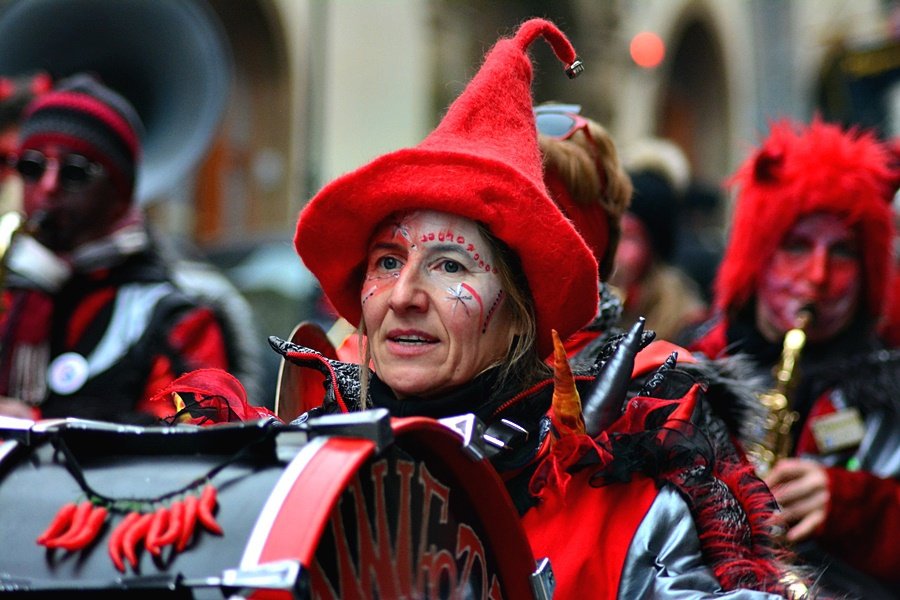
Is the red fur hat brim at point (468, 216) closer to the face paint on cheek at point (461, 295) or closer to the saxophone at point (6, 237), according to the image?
the face paint on cheek at point (461, 295)

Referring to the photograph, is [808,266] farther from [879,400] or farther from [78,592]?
[78,592]

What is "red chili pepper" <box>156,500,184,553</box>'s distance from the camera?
161 cm

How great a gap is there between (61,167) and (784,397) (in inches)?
103

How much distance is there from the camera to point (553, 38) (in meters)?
2.69

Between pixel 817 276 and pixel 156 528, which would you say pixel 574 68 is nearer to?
pixel 156 528

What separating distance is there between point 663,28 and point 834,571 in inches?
662

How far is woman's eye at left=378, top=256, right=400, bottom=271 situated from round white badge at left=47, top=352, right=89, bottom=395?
226cm

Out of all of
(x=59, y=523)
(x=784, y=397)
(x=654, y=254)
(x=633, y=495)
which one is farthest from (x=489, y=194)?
(x=654, y=254)

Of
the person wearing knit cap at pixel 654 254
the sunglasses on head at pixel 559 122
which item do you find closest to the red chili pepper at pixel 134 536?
the sunglasses on head at pixel 559 122

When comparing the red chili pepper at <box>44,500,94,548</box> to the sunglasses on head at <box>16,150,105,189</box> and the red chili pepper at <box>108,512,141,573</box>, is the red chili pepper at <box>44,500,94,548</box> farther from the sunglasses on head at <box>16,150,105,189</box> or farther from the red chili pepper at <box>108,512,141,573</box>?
the sunglasses on head at <box>16,150,105,189</box>

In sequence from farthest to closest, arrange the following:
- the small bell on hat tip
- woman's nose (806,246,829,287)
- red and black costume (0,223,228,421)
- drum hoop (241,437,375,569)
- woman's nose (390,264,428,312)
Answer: red and black costume (0,223,228,421), woman's nose (806,246,829,287), the small bell on hat tip, woman's nose (390,264,428,312), drum hoop (241,437,375,569)

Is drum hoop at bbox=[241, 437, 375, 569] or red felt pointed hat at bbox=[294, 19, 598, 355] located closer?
drum hoop at bbox=[241, 437, 375, 569]

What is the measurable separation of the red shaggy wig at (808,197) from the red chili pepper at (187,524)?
2.86 meters

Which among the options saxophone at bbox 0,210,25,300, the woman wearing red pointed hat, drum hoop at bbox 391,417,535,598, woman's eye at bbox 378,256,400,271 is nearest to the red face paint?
the woman wearing red pointed hat
